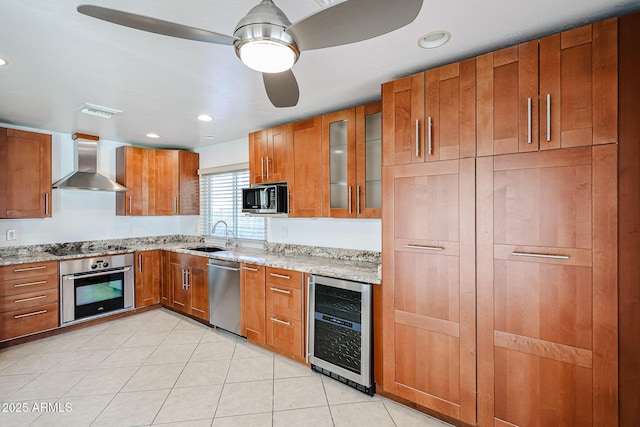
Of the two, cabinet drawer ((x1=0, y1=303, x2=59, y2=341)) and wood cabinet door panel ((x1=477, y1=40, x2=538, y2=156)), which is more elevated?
wood cabinet door panel ((x1=477, y1=40, x2=538, y2=156))

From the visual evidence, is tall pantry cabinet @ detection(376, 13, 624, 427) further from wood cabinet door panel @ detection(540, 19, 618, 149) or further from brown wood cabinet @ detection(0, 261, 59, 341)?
brown wood cabinet @ detection(0, 261, 59, 341)

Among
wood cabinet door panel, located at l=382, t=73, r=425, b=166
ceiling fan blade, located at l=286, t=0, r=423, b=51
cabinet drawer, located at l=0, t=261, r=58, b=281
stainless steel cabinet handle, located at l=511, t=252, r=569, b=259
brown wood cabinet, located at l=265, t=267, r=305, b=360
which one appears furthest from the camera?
cabinet drawer, located at l=0, t=261, r=58, b=281

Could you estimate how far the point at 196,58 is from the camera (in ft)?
6.52

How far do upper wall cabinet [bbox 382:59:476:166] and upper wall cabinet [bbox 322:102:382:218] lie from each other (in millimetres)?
505

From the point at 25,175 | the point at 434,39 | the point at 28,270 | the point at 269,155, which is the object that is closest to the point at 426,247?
the point at 434,39

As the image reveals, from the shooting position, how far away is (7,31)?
5.53ft

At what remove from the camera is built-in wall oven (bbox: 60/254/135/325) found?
3516 mm

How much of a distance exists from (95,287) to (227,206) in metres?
1.92

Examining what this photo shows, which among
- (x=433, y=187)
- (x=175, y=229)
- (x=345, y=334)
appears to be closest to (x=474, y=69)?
(x=433, y=187)

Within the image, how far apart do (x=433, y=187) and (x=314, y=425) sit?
1824 millimetres

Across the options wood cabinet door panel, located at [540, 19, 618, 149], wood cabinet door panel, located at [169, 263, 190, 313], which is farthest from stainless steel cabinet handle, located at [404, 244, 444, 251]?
wood cabinet door panel, located at [169, 263, 190, 313]

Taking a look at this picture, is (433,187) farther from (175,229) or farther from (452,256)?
(175,229)

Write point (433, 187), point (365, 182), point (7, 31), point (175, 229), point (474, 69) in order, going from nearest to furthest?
point (7, 31) → point (474, 69) → point (433, 187) → point (365, 182) → point (175, 229)

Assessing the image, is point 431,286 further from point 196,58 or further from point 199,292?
point 199,292
